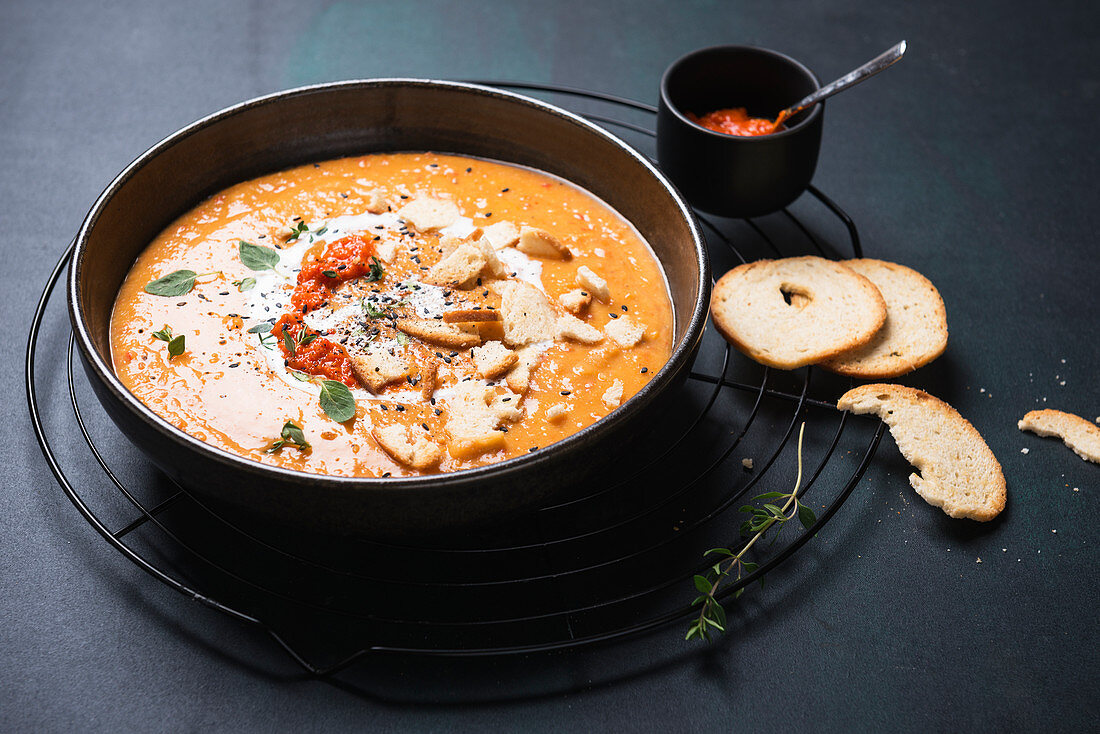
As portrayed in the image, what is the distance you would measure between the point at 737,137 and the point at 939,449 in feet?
4.75

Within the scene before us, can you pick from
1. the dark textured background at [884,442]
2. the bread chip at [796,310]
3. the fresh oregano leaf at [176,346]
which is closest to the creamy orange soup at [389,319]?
the fresh oregano leaf at [176,346]

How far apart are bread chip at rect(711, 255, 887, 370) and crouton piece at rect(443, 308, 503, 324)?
3.14ft

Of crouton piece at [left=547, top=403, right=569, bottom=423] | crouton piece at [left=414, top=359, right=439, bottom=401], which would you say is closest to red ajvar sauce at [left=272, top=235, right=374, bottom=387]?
crouton piece at [left=414, top=359, right=439, bottom=401]

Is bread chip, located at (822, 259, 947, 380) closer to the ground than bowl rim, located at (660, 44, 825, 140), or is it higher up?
closer to the ground

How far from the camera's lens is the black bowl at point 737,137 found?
12.9ft

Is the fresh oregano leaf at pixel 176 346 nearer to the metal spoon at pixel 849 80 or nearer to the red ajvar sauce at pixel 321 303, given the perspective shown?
the red ajvar sauce at pixel 321 303

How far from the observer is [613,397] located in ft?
10.6

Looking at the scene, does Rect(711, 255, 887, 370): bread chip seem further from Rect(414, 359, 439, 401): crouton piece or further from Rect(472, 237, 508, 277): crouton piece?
Rect(414, 359, 439, 401): crouton piece

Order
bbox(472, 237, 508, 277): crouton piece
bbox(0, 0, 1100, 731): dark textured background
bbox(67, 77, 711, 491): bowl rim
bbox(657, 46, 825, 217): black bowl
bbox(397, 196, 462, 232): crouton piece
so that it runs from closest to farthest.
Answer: bbox(67, 77, 711, 491): bowl rim, bbox(0, 0, 1100, 731): dark textured background, bbox(472, 237, 508, 277): crouton piece, bbox(397, 196, 462, 232): crouton piece, bbox(657, 46, 825, 217): black bowl

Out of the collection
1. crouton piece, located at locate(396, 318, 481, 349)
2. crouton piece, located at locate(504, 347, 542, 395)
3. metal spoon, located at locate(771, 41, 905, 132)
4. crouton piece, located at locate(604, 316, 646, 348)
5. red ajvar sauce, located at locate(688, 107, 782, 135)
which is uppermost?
metal spoon, located at locate(771, 41, 905, 132)

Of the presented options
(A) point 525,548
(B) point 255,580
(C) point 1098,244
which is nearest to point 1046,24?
(C) point 1098,244

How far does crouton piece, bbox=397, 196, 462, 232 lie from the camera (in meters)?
3.83

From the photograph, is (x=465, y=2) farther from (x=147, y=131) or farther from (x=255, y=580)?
(x=255, y=580)

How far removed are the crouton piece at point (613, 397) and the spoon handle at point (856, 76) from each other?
5.38 ft
